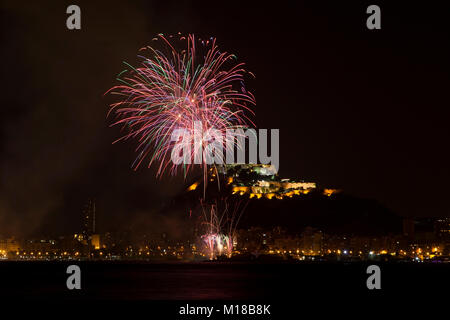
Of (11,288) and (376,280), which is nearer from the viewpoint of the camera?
(11,288)
